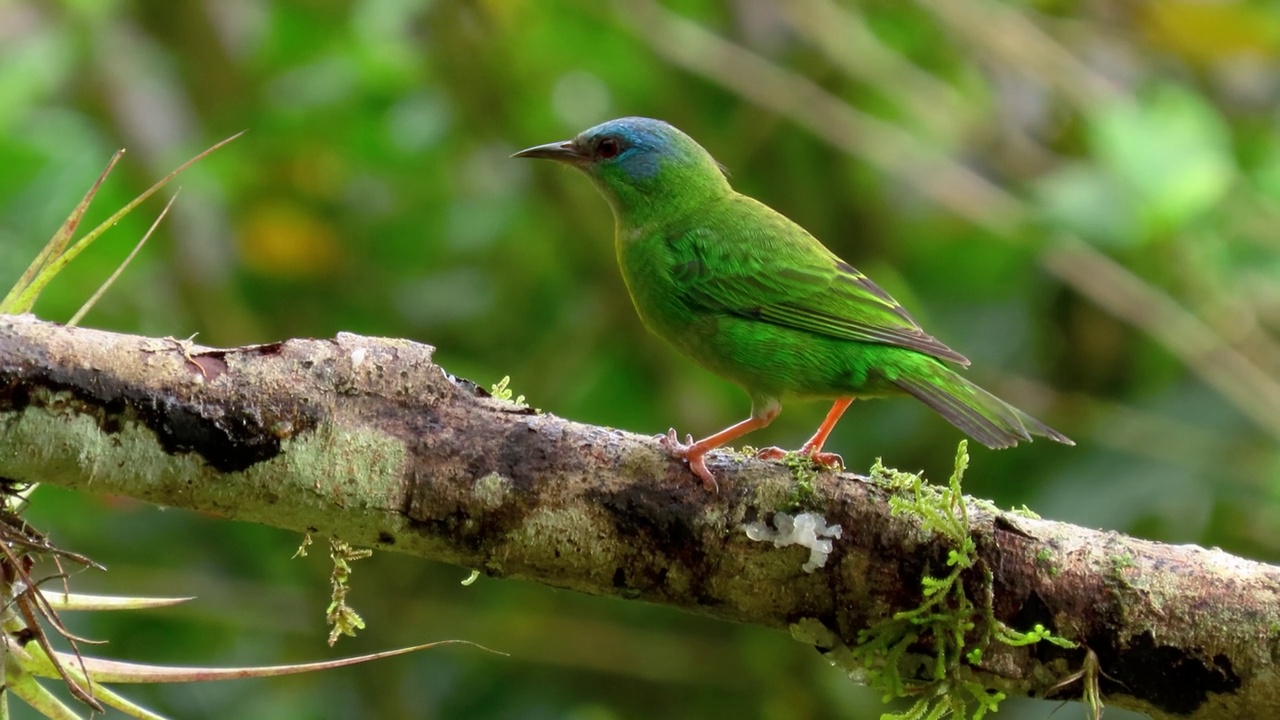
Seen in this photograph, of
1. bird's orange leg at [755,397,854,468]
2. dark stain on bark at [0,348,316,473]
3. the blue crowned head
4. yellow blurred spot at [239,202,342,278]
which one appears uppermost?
the blue crowned head

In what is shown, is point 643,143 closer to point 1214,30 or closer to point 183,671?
point 183,671

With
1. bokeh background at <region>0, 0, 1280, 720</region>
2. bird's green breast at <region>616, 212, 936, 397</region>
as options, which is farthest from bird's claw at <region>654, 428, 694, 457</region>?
bokeh background at <region>0, 0, 1280, 720</region>

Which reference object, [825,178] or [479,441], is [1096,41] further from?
[479,441]

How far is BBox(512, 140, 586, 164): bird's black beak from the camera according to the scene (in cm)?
416

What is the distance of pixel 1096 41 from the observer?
6387 millimetres

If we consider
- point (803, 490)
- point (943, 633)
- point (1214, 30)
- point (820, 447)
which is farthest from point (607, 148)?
point (1214, 30)

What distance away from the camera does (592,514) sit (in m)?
2.32

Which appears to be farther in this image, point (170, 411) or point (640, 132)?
point (640, 132)

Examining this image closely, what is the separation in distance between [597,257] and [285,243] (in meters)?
1.27

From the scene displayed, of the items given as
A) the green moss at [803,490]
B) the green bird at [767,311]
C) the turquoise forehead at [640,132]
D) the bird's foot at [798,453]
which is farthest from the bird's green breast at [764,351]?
the green moss at [803,490]

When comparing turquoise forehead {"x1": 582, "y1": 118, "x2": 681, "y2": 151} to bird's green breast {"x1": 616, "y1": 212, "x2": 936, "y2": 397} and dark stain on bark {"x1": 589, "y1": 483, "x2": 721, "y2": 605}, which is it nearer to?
bird's green breast {"x1": 616, "y1": 212, "x2": 936, "y2": 397}

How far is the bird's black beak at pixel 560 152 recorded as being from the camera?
416 cm

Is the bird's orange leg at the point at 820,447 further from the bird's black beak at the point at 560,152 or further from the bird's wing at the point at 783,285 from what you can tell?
the bird's black beak at the point at 560,152

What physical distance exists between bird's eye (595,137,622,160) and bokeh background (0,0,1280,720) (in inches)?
38.9
